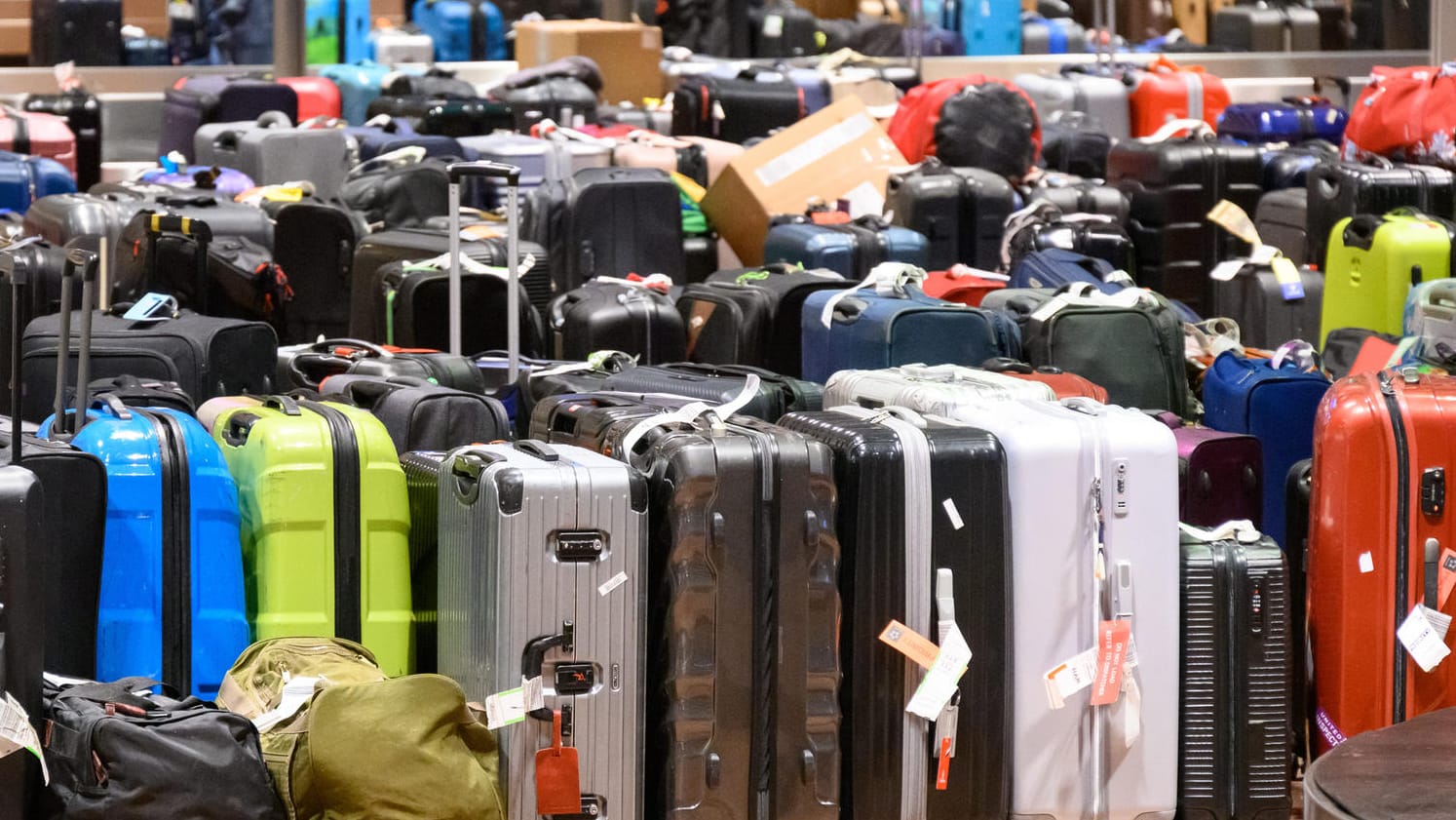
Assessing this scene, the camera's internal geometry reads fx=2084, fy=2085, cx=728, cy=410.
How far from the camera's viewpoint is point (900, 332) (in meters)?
5.43

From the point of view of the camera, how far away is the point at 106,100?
1002cm

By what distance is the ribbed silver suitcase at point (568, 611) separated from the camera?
3719mm

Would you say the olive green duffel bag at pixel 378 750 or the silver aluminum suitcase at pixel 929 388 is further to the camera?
the silver aluminum suitcase at pixel 929 388

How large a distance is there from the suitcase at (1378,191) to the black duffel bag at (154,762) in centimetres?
499

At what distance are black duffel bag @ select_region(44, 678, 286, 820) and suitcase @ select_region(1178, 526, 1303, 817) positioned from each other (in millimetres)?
1807

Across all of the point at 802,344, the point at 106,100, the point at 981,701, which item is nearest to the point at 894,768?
the point at 981,701

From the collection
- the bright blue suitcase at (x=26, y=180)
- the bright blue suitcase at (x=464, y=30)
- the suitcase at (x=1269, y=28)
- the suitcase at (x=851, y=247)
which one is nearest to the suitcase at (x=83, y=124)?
the bright blue suitcase at (x=26, y=180)

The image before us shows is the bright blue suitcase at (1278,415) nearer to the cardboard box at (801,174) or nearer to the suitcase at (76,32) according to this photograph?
the cardboard box at (801,174)

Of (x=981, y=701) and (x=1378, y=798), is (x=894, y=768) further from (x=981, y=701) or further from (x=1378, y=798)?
(x=1378, y=798)

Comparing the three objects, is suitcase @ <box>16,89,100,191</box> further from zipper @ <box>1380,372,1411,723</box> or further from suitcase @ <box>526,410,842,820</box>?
zipper @ <box>1380,372,1411,723</box>

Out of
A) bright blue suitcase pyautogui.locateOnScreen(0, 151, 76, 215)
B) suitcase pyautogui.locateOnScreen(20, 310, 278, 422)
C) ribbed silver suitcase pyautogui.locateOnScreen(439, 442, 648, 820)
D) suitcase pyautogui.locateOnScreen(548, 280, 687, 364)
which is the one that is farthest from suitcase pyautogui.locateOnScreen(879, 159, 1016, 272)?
ribbed silver suitcase pyautogui.locateOnScreen(439, 442, 648, 820)

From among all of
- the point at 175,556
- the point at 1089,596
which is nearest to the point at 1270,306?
the point at 1089,596

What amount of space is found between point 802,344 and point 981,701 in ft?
6.75

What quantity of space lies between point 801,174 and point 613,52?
11.8ft
